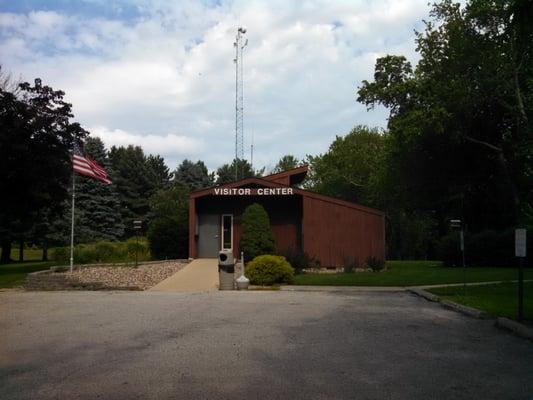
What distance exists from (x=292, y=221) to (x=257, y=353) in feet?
76.5

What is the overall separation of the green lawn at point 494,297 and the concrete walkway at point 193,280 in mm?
7885

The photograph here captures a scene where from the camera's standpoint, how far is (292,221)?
32125 mm

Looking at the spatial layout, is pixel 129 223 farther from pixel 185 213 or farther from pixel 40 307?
pixel 40 307

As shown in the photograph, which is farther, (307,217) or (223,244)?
(223,244)

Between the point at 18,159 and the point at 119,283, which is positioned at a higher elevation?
the point at 18,159

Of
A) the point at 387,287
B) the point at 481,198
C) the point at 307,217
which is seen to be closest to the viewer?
the point at 387,287

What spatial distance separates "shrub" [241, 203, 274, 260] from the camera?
27953 millimetres

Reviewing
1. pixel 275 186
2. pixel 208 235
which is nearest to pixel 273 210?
pixel 275 186

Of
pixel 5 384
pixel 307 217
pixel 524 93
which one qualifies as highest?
pixel 524 93

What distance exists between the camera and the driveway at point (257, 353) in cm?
680

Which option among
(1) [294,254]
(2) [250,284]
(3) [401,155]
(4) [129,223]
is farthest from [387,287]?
(4) [129,223]

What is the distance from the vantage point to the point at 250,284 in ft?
71.6

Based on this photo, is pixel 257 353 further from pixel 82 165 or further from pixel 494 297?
pixel 82 165

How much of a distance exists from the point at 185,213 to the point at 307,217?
333 inches
